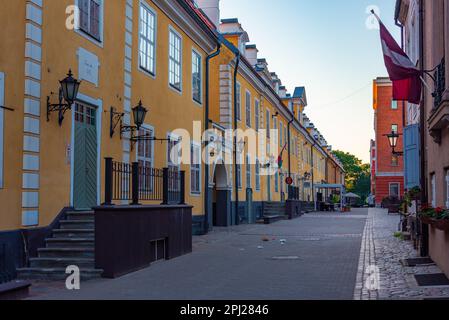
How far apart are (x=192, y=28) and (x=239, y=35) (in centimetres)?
971

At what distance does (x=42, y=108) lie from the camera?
1056cm

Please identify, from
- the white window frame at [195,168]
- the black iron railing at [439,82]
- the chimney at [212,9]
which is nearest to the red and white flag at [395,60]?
the black iron railing at [439,82]

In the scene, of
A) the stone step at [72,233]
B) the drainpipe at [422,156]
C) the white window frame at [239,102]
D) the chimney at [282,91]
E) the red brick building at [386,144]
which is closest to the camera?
the stone step at [72,233]

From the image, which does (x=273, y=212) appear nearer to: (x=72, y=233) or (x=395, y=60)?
(x=395, y=60)

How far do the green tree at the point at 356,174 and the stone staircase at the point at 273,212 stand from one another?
82767mm

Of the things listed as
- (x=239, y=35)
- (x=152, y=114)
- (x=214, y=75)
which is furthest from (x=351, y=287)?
(x=239, y=35)

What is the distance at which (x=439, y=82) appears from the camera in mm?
10430

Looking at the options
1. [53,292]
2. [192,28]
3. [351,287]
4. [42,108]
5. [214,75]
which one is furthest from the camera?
[214,75]

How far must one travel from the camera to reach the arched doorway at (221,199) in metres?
24.7

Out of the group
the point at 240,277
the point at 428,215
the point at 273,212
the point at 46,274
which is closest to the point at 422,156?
the point at 428,215

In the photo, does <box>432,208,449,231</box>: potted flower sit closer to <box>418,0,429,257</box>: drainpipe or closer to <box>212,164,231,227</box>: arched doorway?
<box>418,0,429,257</box>: drainpipe

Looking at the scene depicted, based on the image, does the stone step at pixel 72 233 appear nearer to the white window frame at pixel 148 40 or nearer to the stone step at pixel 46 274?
the stone step at pixel 46 274

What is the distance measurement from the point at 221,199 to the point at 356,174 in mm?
99001
